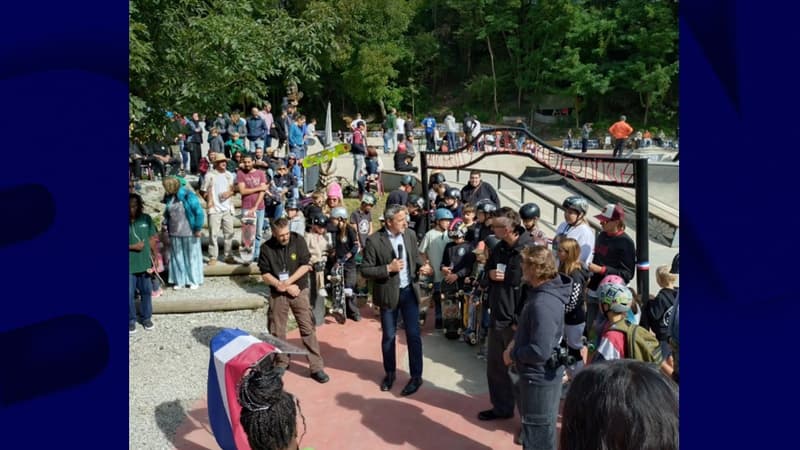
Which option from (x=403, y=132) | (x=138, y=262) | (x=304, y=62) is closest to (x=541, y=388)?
(x=138, y=262)

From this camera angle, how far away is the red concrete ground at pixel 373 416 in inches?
212

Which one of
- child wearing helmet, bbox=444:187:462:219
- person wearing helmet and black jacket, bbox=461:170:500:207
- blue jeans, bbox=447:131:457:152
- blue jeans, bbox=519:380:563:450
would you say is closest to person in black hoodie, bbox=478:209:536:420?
blue jeans, bbox=519:380:563:450

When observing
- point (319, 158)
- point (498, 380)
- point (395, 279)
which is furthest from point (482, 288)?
point (319, 158)

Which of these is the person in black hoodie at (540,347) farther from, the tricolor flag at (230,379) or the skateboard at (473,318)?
the skateboard at (473,318)

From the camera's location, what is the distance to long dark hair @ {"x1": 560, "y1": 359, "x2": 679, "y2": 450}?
57.2 inches

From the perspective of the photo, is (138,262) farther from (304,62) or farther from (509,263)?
(509,263)

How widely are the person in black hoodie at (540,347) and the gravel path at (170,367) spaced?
302 cm

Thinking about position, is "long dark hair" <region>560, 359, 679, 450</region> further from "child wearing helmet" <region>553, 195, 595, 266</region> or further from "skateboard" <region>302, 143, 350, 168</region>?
"skateboard" <region>302, 143, 350, 168</region>

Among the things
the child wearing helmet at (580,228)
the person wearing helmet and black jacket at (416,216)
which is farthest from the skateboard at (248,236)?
the child wearing helmet at (580,228)

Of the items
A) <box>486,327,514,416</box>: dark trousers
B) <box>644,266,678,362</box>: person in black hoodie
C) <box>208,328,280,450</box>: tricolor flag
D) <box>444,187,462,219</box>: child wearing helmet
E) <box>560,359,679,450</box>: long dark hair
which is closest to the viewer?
<box>560,359,679,450</box>: long dark hair
